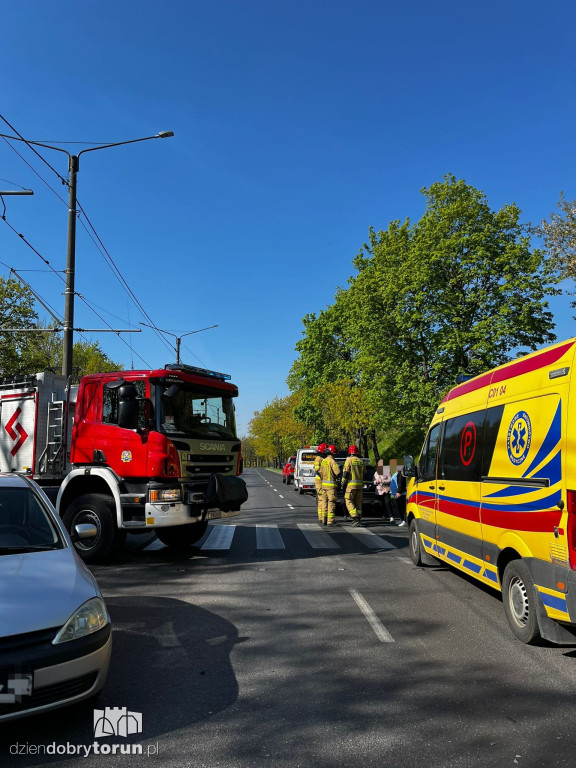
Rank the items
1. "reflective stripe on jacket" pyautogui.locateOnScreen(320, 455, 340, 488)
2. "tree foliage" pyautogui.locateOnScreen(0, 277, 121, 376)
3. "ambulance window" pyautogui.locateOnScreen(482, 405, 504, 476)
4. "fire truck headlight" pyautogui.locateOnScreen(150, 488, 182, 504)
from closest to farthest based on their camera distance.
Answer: "ambulance window" pyautogui.locateOnScreen(482, 405, 504, 476) < "fire truck headlight" pyautogui.locateOnScreen(150, 488, 182, 504) < "reflective stripe on jacket" pyautogui.locateOnScreen(320, 455, 340, 488) < "tree foliage" pyautogui.locateOnScreen(0, 277, 121, 376)

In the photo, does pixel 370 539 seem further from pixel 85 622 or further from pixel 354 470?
pixel 85 622

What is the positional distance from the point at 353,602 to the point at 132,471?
397 centimetres

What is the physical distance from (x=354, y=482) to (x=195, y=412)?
6387mm

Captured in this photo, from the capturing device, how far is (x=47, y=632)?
3336mm

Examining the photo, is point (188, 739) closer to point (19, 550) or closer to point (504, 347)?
point (19, 550)

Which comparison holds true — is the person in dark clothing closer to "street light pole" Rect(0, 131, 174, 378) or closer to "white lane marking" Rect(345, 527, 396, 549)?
"white lane marking" Rect(345, 527, 396, 549)

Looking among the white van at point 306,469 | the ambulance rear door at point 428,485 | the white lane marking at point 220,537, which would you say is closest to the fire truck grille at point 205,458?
the white lane marking at point 220,537

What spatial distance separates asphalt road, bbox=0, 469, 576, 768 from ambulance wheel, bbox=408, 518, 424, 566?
64 cm

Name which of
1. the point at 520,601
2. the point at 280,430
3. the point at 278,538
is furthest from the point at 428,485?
the point at 280,430

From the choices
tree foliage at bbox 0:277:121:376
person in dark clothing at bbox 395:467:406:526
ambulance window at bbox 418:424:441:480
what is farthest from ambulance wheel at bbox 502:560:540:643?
tree foliage at bbox 0:277:121:376

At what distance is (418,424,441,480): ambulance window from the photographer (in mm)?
Answer: 8133

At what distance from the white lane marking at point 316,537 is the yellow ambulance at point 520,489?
394 cm

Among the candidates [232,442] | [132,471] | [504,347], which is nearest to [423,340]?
[504,347]

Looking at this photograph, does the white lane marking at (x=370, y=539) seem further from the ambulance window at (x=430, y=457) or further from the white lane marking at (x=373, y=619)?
the white lane marking at (x=373, y=619)
